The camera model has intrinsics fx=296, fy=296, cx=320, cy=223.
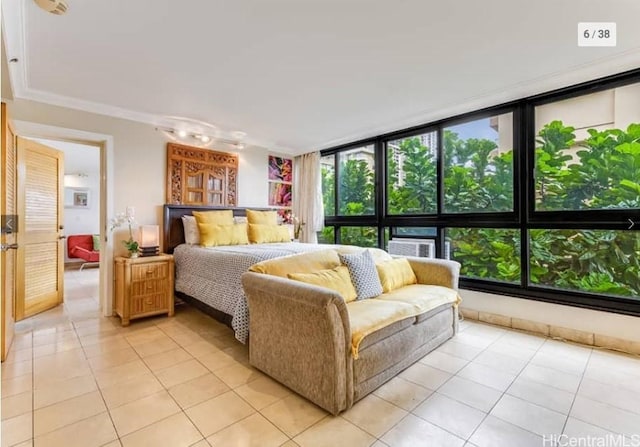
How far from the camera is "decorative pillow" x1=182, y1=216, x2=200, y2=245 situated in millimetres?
3730

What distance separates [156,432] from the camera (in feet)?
5.21

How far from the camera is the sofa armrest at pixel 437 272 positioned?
2.89 meters

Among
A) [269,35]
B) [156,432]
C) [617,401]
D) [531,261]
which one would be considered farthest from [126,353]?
[531,261]

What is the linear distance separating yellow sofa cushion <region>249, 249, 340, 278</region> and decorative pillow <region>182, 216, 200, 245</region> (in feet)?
5.69

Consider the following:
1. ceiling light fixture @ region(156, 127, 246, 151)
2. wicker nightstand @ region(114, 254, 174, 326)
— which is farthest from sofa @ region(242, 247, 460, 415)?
ceiling light fixture @ region(156, 127, 246, 151)

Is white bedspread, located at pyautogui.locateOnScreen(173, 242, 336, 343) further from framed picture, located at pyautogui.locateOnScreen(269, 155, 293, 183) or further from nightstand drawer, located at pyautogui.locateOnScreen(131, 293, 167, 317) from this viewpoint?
framed picture, located at pyautogui.locateOnScreen(269, 155, 293, 183)

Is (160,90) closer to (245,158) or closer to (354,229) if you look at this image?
(245,158)

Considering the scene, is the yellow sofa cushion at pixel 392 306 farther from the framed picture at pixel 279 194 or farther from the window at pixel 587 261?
the framed picture at pixel 279 194

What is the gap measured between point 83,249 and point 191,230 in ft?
15.8

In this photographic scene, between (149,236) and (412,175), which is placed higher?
(412,175)

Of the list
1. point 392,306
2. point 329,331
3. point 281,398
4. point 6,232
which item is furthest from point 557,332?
point 6,232

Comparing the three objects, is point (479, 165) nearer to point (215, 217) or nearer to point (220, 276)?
point (220, 276)

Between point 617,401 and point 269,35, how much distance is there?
336cm

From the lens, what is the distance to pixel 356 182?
4.84m
